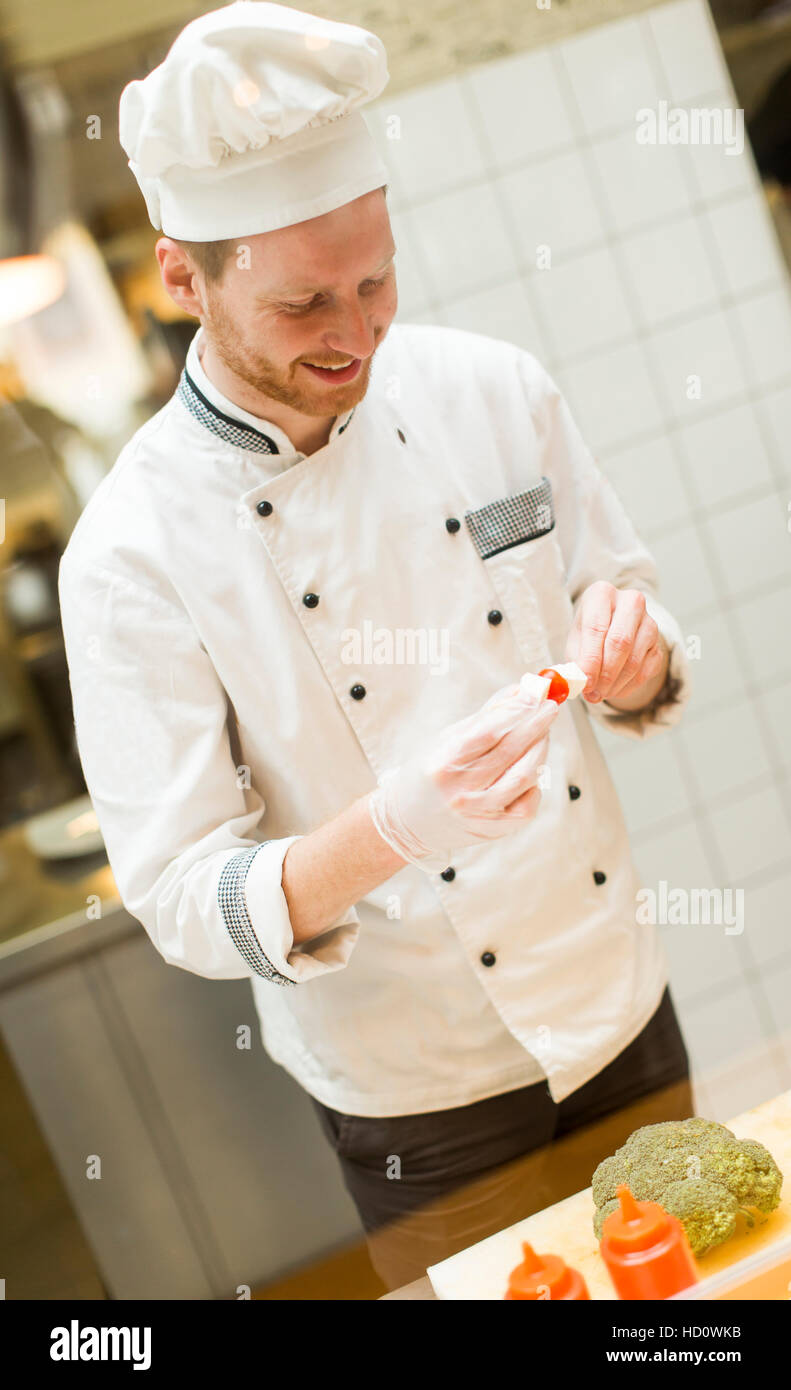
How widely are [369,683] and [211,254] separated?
1.42 feet

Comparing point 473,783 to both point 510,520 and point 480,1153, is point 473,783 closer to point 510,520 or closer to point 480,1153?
point 510,520

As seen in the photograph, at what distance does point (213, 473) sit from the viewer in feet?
3.83

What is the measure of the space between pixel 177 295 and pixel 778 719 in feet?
4.66

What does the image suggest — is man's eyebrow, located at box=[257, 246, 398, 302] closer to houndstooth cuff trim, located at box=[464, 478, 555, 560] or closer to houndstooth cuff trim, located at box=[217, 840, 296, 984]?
houndstooth cuff trim, located at box=[464, 478, 555, 560]

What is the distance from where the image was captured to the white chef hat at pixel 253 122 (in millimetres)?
936

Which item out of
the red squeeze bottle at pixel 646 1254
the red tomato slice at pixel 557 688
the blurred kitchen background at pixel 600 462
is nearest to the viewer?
the red squeeze bottle at pixel 646 1254

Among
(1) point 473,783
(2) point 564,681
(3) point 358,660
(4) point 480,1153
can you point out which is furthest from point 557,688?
(4) point 480,1153

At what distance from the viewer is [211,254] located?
104cm

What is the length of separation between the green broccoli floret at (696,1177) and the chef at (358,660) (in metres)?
0.26

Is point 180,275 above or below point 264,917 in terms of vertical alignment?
above

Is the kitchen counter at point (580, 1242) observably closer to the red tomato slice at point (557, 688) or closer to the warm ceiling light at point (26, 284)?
the red tomato slice at point (557, 688)

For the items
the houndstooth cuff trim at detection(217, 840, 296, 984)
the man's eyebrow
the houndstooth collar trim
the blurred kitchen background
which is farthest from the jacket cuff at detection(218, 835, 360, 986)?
the blurred kitchen background

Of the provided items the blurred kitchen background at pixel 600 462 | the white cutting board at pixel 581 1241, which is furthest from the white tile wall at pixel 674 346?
the white cutting board at pixel 581 1241

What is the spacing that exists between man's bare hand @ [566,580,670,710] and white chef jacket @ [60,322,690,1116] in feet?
0.25
